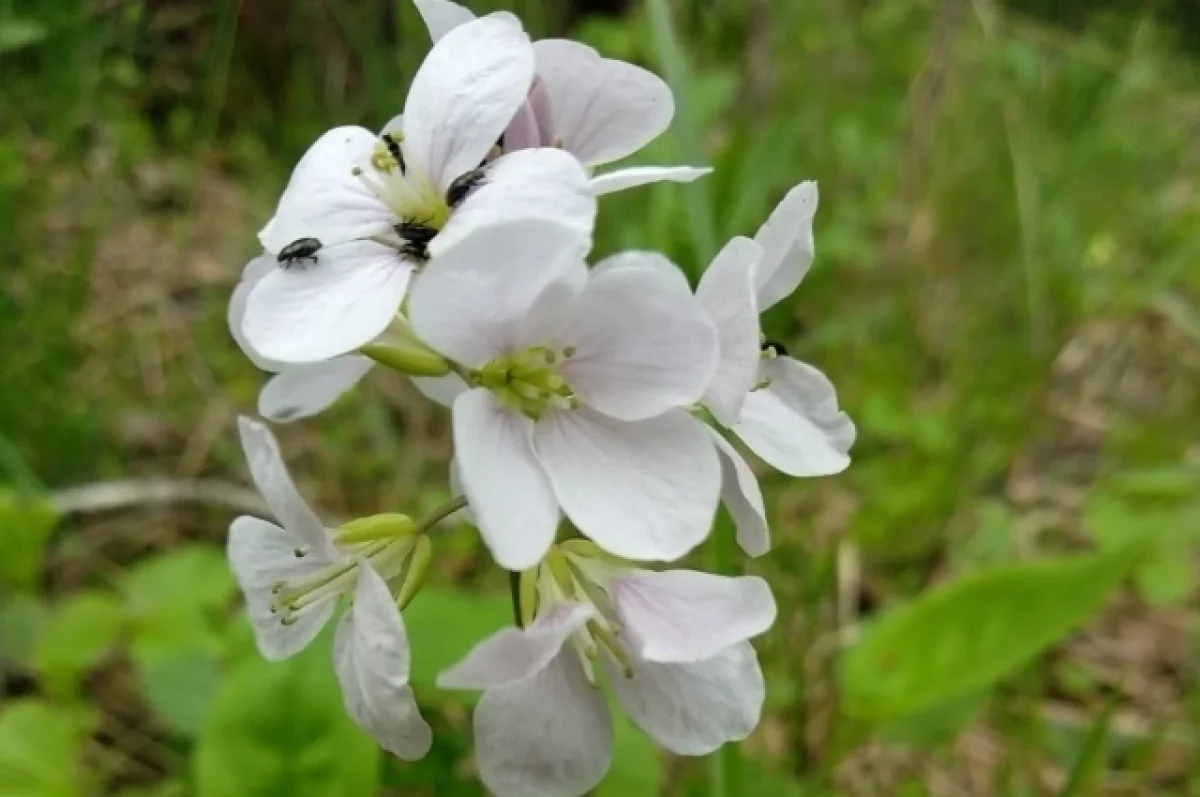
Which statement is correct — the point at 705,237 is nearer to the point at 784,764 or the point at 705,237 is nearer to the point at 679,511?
the point at 679,511

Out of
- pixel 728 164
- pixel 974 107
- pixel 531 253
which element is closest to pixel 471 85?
pixel 531 253

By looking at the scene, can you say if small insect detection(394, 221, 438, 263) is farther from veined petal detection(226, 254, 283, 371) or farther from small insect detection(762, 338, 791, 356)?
small insect detection(762, 338, 791, 356)

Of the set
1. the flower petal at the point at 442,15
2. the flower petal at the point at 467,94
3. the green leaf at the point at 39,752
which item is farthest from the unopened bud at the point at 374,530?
the green leaf at the point at 39,752

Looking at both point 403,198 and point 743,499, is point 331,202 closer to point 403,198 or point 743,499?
point 403,198

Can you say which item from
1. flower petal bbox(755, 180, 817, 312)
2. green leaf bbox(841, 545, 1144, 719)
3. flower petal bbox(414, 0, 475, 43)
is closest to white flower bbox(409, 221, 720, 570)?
flower petal bbox(755, 180, 817, 312)

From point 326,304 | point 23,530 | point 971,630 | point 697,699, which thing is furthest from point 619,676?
point 23,530

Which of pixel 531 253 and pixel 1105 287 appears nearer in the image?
pixel 531 253
